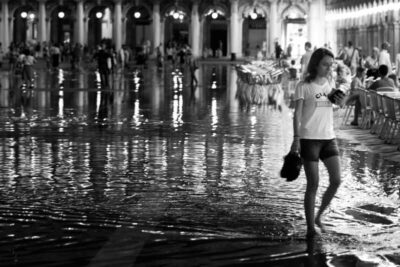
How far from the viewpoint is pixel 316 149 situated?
10.0 metres

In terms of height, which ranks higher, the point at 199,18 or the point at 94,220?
the point at 199,18

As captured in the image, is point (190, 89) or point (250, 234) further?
point (190, 89)

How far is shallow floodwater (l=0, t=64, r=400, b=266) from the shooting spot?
9094 mm

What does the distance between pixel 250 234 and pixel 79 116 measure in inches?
608

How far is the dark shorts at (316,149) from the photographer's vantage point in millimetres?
10000

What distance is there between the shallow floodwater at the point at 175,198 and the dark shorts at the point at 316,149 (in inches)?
28.5

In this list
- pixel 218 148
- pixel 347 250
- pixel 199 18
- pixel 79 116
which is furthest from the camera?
pixel 199 18

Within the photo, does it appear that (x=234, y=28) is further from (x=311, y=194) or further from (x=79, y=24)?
(x=311, y=194)

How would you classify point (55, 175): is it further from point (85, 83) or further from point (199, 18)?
point (199, 18)

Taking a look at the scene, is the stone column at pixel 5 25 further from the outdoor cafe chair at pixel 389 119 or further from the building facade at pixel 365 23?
the outdoor cafe chair at pixel 389 119

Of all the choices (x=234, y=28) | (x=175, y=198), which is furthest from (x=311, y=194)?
(x=234, y=28)

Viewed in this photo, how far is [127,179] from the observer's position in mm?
13703

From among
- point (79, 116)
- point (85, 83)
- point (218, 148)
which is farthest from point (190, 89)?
point (218, 148)

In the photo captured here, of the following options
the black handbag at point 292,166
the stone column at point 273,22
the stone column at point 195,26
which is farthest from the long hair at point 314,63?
the stone column at point 195,26
